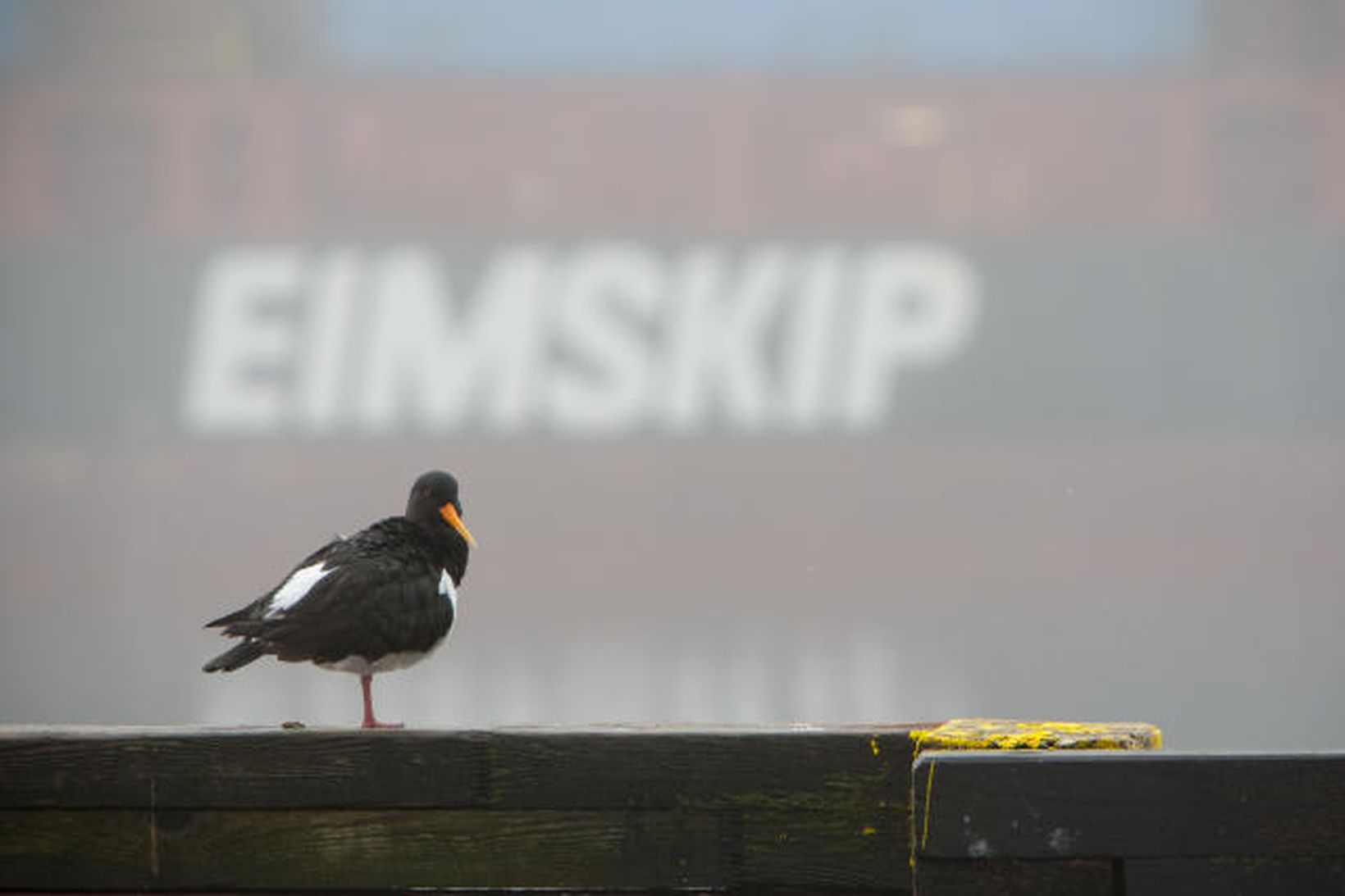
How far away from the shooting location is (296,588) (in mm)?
1927

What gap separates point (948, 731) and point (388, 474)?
2172 cm

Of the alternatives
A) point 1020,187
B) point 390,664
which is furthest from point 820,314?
point 390,664

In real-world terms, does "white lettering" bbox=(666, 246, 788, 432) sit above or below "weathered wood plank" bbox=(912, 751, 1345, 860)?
above

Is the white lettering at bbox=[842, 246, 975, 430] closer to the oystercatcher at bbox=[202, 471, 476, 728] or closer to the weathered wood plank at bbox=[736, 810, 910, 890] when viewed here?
the oystercatcher at bbox=[202, 471, 476, 728]

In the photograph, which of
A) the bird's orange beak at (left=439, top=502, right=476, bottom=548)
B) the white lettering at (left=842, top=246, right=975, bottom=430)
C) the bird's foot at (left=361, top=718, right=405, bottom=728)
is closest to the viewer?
the bird's foot at (left=361, top=718, right=405, bottom=728)

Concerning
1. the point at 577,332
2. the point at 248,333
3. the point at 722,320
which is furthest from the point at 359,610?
the point at 248,333

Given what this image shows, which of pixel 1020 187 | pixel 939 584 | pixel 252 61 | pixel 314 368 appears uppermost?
pixel 252 61

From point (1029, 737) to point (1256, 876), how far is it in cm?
30

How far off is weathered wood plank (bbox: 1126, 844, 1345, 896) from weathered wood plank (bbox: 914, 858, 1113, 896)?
0.04 metres

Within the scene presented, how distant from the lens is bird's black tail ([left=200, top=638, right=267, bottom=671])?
1.85m

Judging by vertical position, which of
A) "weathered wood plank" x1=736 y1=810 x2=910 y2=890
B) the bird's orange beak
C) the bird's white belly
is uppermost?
the bird's orange beak

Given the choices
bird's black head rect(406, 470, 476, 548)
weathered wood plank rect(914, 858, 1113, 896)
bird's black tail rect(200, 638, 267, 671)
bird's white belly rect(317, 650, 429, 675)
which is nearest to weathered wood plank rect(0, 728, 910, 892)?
weathered wood plank rect(914, 858, 1113, 896)

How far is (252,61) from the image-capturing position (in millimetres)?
23047

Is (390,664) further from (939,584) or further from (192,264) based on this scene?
(939,584)
